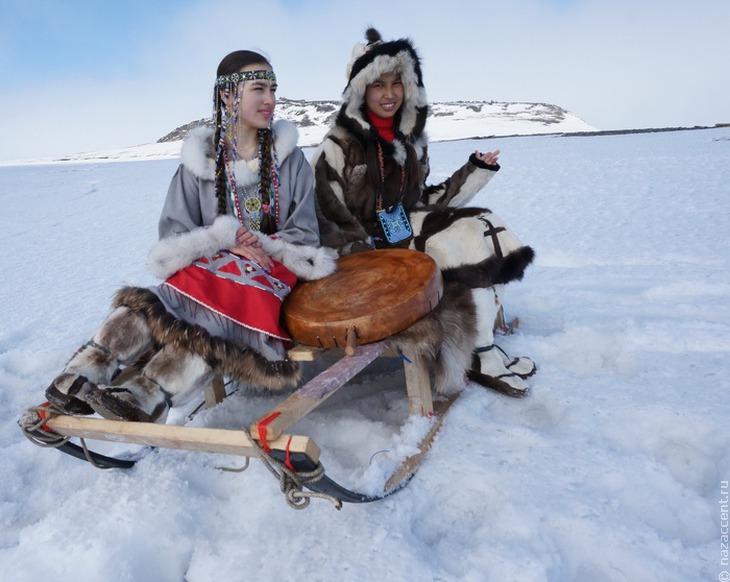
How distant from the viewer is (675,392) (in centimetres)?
232

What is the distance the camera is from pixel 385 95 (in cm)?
300

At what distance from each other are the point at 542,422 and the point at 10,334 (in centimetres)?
334

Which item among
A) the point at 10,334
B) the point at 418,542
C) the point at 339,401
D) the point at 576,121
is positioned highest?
the point at 418,542

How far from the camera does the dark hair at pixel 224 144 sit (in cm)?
233

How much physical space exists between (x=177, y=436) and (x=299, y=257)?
3.47 ft

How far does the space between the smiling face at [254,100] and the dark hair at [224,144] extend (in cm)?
3

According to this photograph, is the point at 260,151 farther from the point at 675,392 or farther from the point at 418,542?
the point at 675,392

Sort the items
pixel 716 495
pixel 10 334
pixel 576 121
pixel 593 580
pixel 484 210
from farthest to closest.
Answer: pixel 576 121
pixel 10 334
pixel 484 210
pixel 716 495
pixel 593 580

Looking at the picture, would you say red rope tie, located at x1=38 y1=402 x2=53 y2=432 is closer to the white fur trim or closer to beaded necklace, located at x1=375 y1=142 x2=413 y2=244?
the white fur trim

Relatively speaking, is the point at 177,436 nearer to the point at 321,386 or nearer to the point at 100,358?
the point at 321,386

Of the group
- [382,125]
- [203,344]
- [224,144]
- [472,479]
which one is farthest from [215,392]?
[382,125]

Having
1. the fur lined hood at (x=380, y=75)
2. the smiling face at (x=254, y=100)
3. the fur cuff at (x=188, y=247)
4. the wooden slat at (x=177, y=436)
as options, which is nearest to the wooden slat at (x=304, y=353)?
the fur cuff at (x=188, y=247)

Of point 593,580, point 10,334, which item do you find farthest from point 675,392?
point 10,334

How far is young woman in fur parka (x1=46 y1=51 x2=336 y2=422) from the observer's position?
5.80ft
